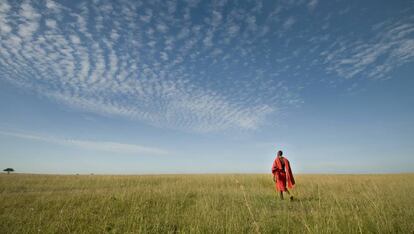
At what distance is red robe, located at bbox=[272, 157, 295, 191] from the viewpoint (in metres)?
11.2

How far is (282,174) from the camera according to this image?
11.4 m

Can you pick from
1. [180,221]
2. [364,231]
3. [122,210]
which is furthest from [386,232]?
[122,210]

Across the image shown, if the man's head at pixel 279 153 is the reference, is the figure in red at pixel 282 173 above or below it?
below

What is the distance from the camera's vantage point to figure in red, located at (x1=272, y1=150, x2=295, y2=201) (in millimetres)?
11180

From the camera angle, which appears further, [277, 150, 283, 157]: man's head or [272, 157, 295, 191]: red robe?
[277, 150, 283, 157]: man's head

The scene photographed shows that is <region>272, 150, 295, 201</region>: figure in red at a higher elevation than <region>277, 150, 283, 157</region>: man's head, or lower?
lower

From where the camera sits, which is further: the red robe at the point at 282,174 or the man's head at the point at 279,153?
the man's head at the point at 279,153

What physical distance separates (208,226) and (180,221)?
1.13m

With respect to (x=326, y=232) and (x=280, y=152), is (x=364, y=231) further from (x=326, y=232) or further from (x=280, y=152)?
(x=280, y=152)

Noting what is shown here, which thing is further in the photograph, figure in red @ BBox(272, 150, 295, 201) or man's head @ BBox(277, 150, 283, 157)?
man's head @ BBox(277, 150, 283, 157)

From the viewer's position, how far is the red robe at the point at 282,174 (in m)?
11.2

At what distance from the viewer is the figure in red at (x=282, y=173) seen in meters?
11.2

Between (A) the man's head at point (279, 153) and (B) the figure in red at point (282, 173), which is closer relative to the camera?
(B) the figure in red at point (282, 173)

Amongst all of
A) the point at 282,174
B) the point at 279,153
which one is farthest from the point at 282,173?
the point at 279,153
